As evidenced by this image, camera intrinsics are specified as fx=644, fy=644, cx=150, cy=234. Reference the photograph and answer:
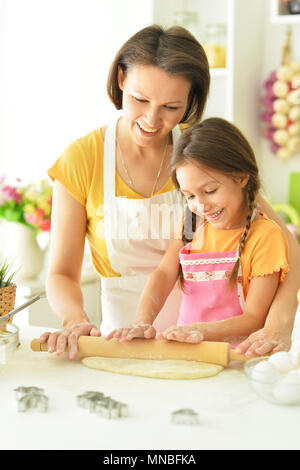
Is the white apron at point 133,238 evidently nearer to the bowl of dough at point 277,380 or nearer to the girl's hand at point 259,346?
the girl's hand at point 259,346

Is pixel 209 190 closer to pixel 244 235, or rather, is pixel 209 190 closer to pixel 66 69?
pixel 244 235

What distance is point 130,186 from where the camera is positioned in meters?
1.78

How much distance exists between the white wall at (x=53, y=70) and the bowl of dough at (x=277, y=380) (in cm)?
216

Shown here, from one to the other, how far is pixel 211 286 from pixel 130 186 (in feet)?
1.25

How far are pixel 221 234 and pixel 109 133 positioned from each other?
0.43 m

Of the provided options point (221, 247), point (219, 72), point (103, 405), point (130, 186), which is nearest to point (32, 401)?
point (103, 405)

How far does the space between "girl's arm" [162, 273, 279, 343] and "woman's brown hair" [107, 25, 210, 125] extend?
20.6 inches

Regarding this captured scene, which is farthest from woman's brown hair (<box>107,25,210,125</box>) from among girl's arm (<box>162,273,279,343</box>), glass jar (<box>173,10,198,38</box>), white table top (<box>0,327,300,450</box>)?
glass jar (<box>173,10,198,38</box>)

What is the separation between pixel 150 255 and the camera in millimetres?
1793

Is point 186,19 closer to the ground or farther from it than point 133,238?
farther from it

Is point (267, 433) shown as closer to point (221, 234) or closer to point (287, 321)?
point (287, 321)

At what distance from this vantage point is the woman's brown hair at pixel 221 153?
1.51 meters
